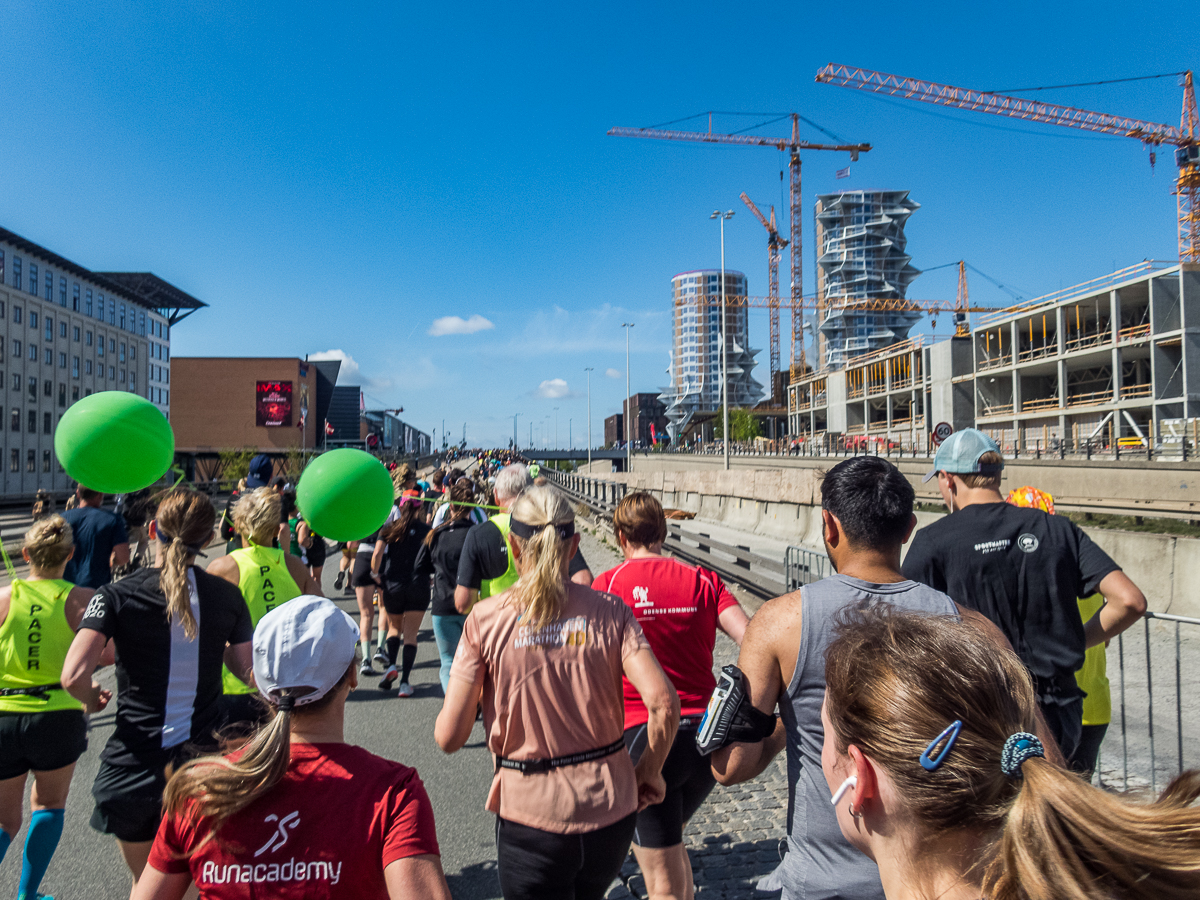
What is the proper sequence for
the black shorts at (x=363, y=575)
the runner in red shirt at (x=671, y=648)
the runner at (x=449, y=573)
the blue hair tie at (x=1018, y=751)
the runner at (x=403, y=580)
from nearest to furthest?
the blue hair tie at (x=1018, y=751) → the runner in red shirt at (x=671, y=648) → the runner at (x=449, y=573) → the runner at (x=403, y=580) → the black shorts at (x=363, y=575)

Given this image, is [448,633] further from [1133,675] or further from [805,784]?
[1133,675]

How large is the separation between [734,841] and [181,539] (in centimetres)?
349

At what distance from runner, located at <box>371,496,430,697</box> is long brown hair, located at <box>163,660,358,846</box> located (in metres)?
5.82

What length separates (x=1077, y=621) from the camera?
3.26 metres

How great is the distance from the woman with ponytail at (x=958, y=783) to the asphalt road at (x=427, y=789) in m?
2.23

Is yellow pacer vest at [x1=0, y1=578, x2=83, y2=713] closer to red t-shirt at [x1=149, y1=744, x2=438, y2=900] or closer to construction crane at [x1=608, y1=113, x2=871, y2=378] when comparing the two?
red t-shirt at [x1=149, y1=744, x2=438, y2=900]

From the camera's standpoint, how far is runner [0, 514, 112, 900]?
3.61 meters

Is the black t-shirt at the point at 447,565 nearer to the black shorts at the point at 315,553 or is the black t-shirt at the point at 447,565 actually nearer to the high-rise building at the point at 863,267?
the black shorts at the point at 315,553

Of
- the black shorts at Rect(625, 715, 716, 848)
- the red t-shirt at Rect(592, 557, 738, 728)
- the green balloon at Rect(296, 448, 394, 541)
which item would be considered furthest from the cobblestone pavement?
Answer: the green balloon at Rect(296, 448, 394, 541)

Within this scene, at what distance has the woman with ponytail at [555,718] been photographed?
257 centimetres

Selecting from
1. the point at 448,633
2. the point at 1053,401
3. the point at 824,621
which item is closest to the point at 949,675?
the point at 824,621

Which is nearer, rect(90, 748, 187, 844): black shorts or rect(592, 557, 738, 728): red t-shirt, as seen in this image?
rect(90, 748, 187, 844): black shorts

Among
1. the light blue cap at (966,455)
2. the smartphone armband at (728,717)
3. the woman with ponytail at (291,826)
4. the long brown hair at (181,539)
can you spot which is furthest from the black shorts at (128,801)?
the light blue cap at (966,455)

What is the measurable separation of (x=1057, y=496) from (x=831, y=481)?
28942 mm
